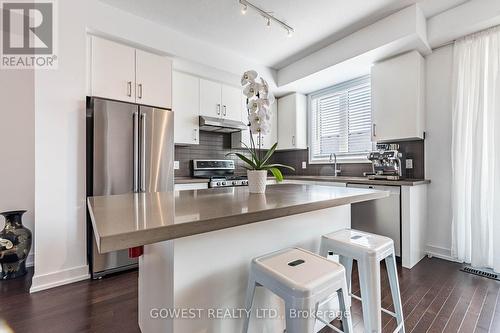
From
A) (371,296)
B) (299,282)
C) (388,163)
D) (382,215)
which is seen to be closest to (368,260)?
(371,296)

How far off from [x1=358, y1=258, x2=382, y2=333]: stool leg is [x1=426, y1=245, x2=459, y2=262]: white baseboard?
215cm

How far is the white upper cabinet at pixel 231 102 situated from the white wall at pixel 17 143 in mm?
2301

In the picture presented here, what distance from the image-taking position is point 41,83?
2062 mm

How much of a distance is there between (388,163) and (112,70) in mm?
3245

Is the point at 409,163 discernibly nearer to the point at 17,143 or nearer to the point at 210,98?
the point at 210,98

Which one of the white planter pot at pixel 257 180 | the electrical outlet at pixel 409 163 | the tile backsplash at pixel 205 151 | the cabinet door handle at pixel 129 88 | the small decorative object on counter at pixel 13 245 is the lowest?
the small decorative object on counter at pixel 13 245

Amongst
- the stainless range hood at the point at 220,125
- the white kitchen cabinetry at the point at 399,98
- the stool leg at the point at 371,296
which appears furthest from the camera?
the stainless range hood at the point at 220,125

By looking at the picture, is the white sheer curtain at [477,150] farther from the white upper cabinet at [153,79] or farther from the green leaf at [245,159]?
the white upper cabinet at [153,79]

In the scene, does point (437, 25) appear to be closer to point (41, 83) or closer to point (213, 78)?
point (213, 78)

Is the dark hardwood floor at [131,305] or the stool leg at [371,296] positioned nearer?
the stool leg at [371,296]

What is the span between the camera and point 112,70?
7.93 feet

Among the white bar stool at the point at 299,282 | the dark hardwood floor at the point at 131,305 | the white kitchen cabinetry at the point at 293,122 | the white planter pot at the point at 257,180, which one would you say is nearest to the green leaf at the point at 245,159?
the white planter pot at the point at 257,180

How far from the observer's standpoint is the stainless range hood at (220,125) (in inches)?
129

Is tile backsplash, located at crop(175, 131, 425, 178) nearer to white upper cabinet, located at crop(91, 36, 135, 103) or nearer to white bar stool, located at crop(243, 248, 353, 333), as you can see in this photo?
white upper cabinet, located at crop(91, 36, 135, 103)
